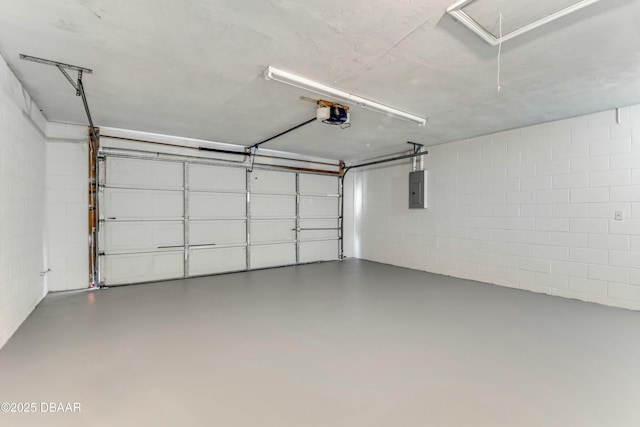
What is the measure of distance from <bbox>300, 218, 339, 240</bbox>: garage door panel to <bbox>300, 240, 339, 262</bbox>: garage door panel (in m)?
0.14

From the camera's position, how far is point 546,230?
4086 millimetres

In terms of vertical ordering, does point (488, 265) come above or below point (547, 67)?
below

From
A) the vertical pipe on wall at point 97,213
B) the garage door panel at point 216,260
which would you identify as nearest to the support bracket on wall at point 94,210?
the vertical pipe on wall at point 97,213

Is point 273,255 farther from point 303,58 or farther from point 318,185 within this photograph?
point 303,58

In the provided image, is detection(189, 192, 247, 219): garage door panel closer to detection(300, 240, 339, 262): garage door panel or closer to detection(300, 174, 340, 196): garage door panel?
detection(300, 174, 340, 196): garage door panel

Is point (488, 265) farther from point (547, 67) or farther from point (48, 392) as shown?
point (48, 392)

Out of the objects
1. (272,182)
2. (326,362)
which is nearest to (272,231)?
(272,182)

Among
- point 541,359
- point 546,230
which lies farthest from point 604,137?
point 541,359

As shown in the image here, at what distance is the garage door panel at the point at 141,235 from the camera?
4469 millimetres

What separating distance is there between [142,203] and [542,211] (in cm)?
621

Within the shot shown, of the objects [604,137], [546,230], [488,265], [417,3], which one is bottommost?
[488,265]

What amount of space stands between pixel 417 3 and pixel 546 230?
3.87m

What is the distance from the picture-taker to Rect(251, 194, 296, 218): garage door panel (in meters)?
5.84

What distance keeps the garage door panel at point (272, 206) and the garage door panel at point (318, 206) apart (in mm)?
265
